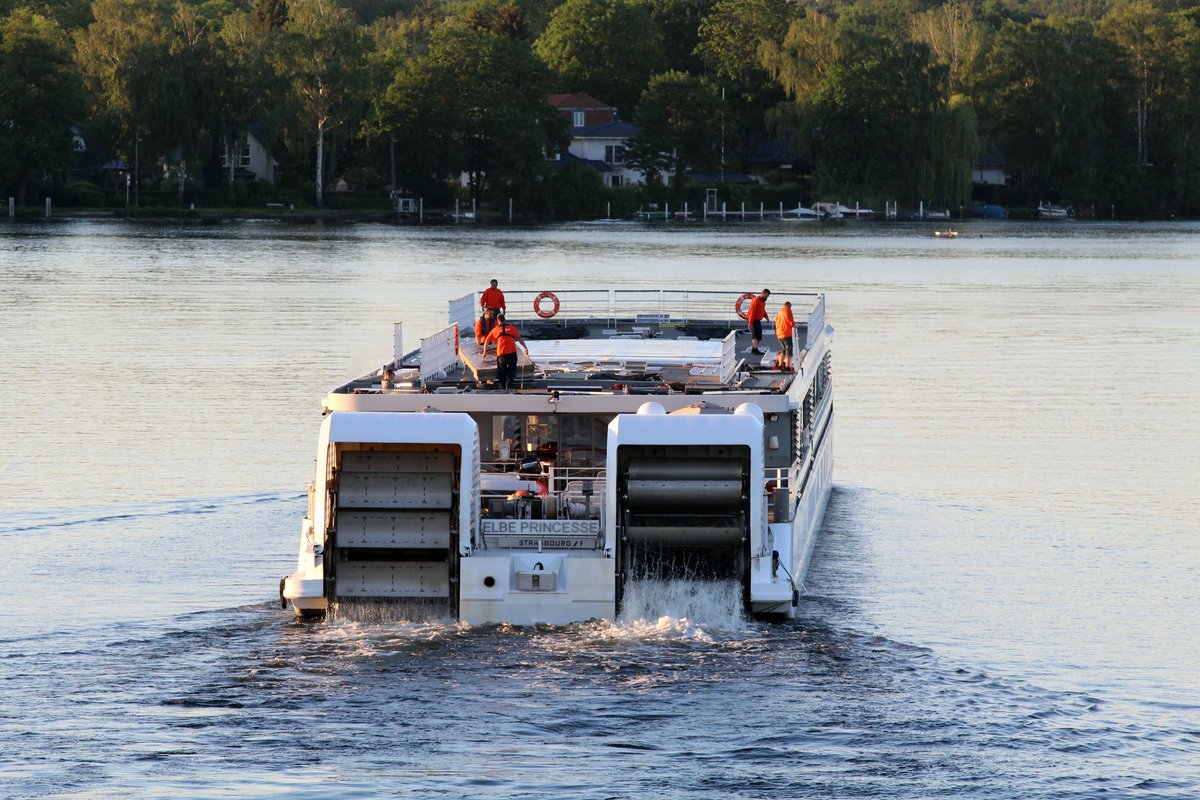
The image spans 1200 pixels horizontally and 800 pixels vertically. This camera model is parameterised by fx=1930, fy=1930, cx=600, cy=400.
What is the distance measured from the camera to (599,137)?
172 metres

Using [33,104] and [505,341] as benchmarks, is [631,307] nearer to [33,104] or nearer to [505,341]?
[505,341]

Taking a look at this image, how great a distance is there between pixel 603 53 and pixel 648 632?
170913mm

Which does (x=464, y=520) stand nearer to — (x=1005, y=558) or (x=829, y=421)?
(x=1005, y=558)

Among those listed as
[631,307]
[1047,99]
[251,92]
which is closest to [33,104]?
[251,92]

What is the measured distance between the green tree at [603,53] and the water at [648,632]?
13509 centimetres

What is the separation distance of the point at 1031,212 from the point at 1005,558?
154171 mm

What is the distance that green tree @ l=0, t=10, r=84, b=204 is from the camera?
136 m

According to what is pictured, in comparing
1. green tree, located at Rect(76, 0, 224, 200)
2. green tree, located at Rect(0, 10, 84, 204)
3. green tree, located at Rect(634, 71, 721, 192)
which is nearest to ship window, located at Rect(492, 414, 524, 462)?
green tree, located at Rect(76, 0, 224, 200)

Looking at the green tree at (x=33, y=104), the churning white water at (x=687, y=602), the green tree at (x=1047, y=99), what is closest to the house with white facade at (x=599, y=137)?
the green tree at (x=1047, y=99)

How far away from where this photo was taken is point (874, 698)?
20312 millimetres

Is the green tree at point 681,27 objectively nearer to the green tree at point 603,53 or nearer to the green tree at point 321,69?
the green tree at point 603,53

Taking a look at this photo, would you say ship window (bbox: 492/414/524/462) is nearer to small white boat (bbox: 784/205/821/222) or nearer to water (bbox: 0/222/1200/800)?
water (bbox: 0/222/1200/800)

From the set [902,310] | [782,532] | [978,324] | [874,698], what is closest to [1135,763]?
[874,698]

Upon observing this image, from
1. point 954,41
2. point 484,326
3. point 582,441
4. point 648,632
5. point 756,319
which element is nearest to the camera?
point 648,632
